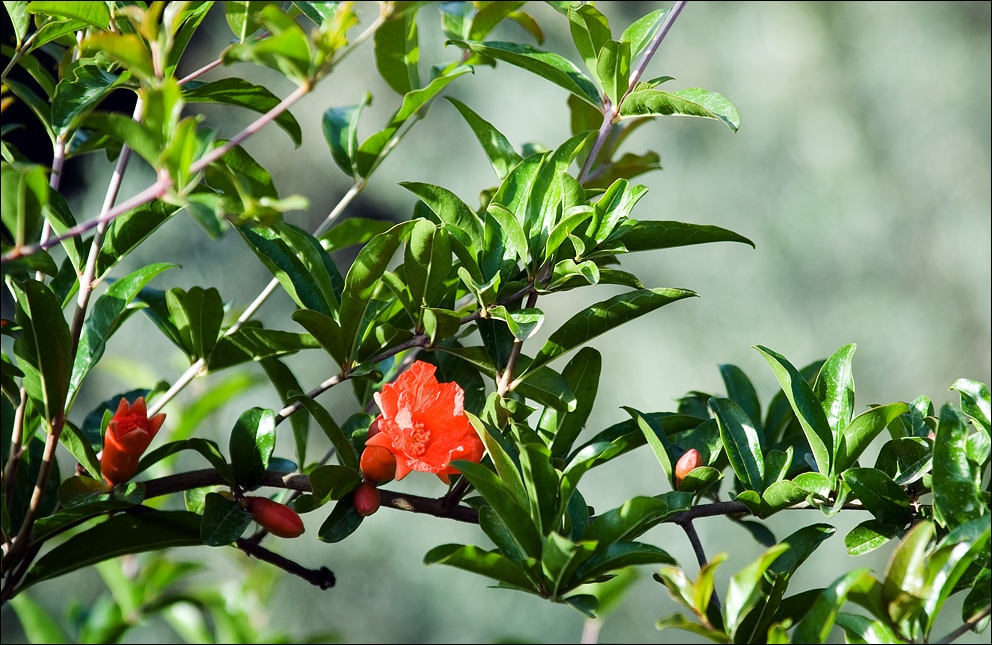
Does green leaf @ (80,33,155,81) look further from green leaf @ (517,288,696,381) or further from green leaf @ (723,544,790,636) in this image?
green leaf @ (723,544,790,636)

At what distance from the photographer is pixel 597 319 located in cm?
59

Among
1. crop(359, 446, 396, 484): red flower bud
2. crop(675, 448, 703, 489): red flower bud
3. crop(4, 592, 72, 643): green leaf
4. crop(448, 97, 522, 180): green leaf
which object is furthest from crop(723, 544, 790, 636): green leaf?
crop(4, 592, 72, 643): green leaf

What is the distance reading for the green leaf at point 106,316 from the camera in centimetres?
65

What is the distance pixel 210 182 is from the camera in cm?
67

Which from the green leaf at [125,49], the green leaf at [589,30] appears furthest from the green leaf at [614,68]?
the green leaf at [125,49]

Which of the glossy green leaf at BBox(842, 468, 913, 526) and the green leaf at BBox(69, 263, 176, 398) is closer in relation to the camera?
the glossy green leaf at BBox(842, 468, 913, 526)

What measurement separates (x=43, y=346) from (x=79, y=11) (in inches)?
8.6

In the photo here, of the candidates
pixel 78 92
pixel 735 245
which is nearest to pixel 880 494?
pixel 78 92

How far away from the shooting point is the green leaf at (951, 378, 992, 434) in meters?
0.52

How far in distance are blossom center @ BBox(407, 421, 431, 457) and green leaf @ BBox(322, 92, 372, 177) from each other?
0.29 meters

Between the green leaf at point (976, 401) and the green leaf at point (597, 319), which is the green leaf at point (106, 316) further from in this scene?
the green leaf at point (976, 401)

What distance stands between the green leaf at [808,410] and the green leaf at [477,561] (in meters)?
0.22

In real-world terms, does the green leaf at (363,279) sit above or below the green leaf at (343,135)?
below

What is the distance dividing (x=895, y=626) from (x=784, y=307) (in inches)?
60.6
